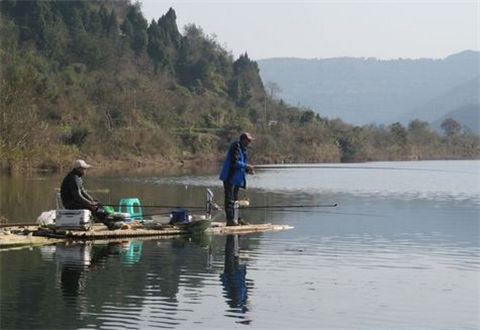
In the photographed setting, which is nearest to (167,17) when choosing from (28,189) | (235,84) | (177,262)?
(235,84)

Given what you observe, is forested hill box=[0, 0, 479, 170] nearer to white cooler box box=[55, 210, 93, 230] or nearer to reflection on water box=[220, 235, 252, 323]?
white cooler box box=[55, 210, 93, 230]

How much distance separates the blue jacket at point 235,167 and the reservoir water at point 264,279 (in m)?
1.43

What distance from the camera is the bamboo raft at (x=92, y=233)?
62.2 feet

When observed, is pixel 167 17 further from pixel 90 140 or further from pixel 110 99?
pixel 90 140

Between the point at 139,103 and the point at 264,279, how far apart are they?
258 feet

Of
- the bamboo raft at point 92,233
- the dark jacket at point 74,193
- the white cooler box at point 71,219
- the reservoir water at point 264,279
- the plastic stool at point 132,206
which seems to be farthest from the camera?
the plastic stool at point 132,206

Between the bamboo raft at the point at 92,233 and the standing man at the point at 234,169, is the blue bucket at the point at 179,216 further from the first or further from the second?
the standing man at the point at 234,169

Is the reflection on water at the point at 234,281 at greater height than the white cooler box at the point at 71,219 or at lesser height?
lesser

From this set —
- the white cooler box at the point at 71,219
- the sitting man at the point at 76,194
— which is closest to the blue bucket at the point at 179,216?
the sitting man at the point at 76,194

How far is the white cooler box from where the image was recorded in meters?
19.6

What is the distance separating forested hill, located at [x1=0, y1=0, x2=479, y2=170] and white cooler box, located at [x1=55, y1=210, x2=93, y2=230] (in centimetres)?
2507

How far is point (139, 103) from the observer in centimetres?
9369

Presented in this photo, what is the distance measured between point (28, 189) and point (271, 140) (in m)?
60.7

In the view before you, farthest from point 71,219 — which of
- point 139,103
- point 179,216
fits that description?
point 139,103
